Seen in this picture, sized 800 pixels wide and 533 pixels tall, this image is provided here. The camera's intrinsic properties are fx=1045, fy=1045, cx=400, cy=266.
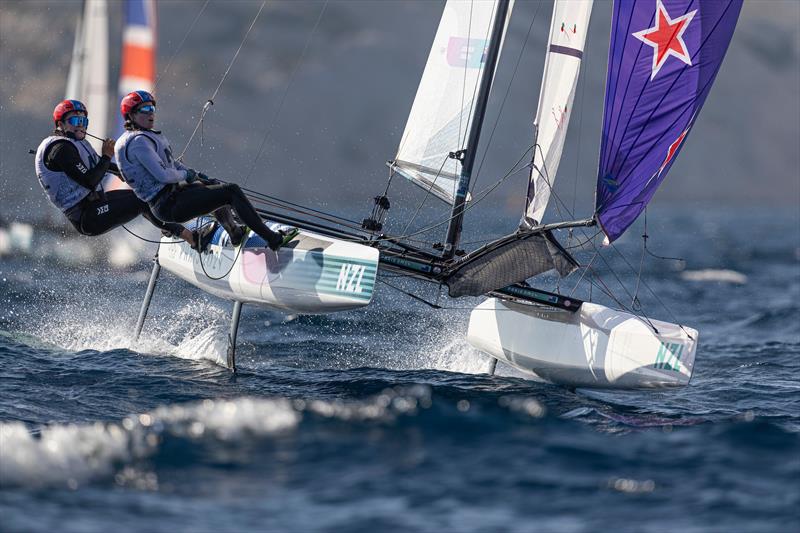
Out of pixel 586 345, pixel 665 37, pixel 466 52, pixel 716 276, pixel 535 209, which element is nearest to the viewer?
pixel 665 37

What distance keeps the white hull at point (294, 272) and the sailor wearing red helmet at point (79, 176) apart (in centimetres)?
65

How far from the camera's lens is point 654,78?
6020 millimetres

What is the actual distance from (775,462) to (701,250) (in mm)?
22492

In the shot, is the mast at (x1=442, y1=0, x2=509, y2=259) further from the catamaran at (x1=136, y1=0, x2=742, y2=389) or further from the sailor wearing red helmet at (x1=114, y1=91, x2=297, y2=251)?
the sailor wearing red helmet at (x1=114, y1=91, x2=297, y2=251)

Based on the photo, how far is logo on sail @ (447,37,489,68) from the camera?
275 inches

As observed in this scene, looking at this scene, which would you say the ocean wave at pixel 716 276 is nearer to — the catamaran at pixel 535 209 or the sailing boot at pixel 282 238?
the catamaran at pixel 535 209

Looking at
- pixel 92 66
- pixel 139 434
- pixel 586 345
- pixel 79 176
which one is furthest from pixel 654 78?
pixel 92 66

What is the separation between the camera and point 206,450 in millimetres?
4348

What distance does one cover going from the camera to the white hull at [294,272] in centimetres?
608

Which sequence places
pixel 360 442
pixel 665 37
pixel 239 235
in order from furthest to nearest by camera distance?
pixel 239 235 → pixel 665 37 → pixel 360 442

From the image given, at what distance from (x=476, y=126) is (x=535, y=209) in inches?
27.5

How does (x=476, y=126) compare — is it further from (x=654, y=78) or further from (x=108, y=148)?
(x=108, y=148)

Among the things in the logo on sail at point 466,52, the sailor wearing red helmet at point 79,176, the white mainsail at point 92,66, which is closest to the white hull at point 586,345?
the logo on sail at point 466,52

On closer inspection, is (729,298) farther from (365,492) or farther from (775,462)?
(365,492)
